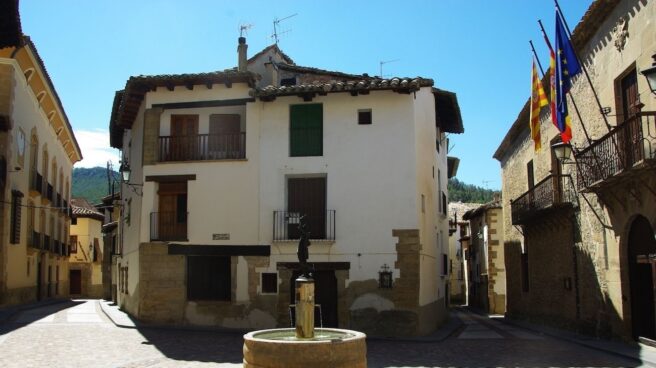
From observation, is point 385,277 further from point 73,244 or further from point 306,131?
point 73,244

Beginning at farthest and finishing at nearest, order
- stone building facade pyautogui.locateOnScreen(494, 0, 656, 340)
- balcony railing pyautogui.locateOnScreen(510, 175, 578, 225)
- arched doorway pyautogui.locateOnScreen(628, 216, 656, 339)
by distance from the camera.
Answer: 1. balcony railing pyautogui.locateOnScreen(510, 175, 578, 225)
2. arched doorway pyautogui.locateOnScreen(628, 216, 656, 339)
3. stone building facade pyautogui.locateOnScreen(494, 0, 656, 340)

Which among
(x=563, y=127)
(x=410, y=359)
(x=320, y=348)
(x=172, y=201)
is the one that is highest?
(x=563, y=127)

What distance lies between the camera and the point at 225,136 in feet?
65.2

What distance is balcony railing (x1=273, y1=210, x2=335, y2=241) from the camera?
18.8 m

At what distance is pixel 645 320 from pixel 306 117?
10.5 metres

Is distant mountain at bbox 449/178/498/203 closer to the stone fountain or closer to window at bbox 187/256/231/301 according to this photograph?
window at bbox 187/256/231/301

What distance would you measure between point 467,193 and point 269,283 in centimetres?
8973

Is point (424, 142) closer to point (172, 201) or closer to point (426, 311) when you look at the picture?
point (426, 311)

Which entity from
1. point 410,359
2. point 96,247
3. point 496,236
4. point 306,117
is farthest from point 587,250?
point 96,247

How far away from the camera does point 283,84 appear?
76.8ft

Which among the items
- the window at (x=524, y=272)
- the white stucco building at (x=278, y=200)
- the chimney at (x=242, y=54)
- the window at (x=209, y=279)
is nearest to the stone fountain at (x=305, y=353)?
the white stucco building at (x=278, y=200)

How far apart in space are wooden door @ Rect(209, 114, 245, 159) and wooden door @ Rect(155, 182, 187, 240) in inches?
58.3

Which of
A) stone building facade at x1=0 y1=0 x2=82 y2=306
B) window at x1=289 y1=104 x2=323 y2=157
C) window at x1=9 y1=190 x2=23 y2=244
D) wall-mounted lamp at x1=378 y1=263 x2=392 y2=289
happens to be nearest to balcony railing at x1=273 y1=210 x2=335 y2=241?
window at x1=289 y1=104 x2=323 y2=157

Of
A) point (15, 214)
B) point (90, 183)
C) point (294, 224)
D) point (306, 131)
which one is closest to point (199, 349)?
point (294, 224)
